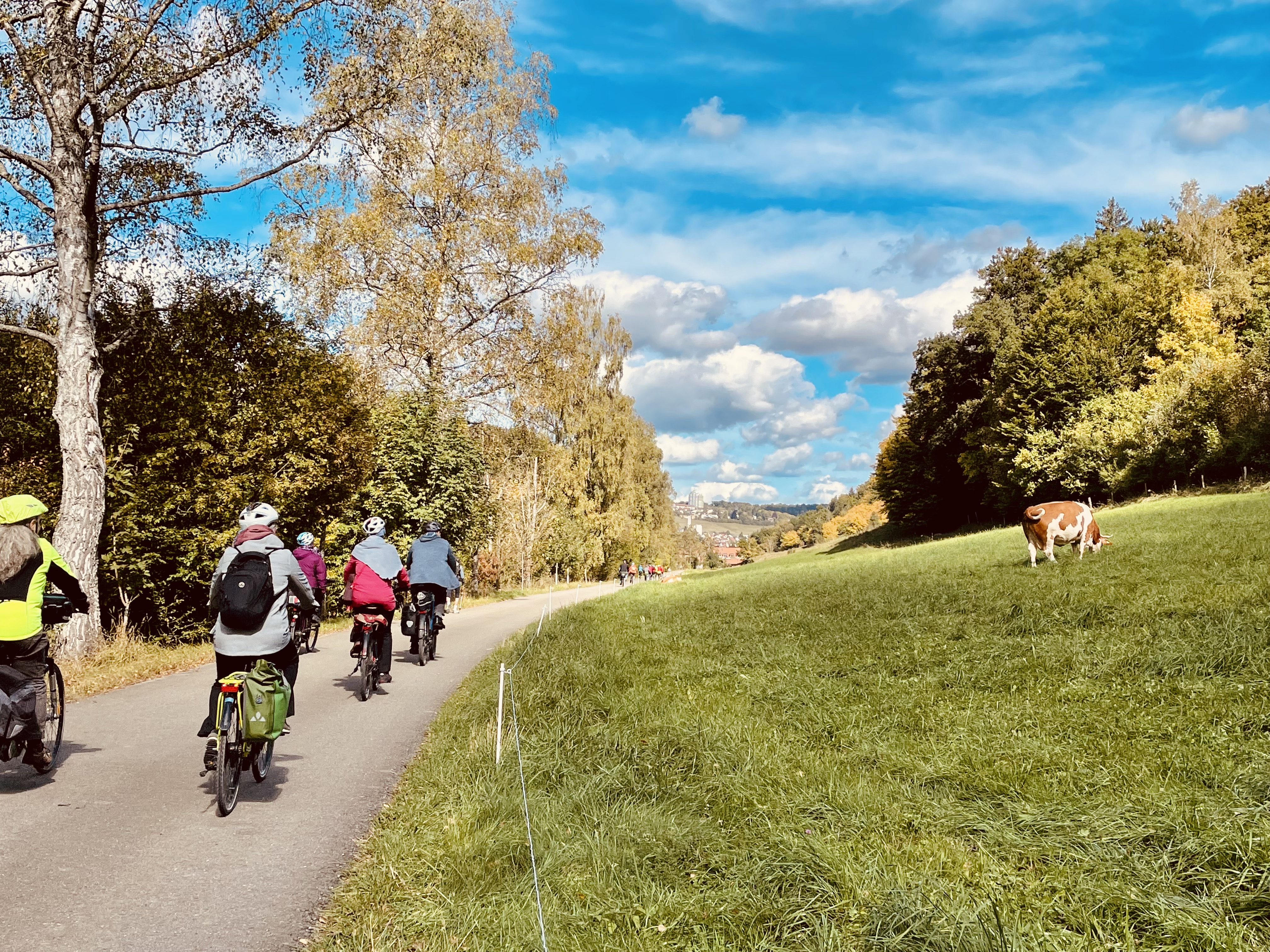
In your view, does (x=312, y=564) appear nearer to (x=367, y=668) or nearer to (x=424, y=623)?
(x=424, y=623)

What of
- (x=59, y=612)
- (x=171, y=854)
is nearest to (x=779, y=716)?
(x=171, y=854)

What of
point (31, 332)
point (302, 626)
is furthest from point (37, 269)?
point (302, 626)

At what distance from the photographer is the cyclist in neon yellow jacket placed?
A: 6109 millimetres

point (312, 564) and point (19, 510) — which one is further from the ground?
point (19, 510)

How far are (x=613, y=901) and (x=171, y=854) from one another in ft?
9.23

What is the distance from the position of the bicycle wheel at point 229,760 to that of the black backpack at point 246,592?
22.5 inches

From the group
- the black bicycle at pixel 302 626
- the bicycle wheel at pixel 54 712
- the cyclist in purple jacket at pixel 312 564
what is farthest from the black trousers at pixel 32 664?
the cyclist in purple jacket at pixel 312 564

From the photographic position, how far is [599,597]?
25.3 m

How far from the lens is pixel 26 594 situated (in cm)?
622

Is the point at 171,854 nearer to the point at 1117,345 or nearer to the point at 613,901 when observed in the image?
the point at 613,901

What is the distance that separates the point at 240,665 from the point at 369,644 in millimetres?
4066

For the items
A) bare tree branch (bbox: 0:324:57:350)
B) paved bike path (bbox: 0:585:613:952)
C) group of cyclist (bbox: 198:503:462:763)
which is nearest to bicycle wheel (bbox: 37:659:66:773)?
paved bike path (bbox: 0:585:613:952)

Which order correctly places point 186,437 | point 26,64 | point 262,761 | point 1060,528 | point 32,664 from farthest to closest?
1. point 1060,528
2. point 186,437
3. point 26,64
4. point 262,761
5. point 32,664

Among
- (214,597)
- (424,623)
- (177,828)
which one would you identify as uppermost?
(214,597)
